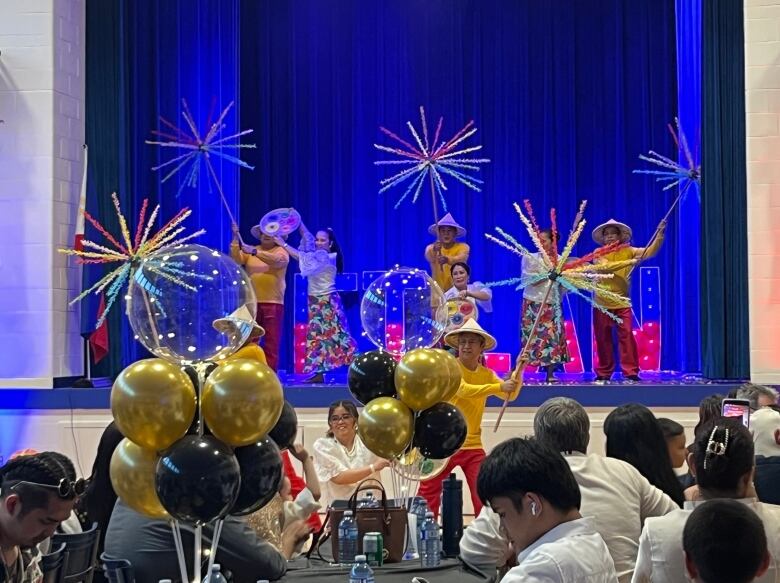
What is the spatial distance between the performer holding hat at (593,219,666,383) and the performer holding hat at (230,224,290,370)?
9.04 feet

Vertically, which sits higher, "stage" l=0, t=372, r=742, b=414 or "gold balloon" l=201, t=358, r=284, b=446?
"gold balloon" l=201, t=358, r=284, b=446

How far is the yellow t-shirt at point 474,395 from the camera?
239 inches

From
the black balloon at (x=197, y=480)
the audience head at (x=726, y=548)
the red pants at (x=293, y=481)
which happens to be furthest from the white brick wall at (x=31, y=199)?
the audience head at (x=726, y=548)

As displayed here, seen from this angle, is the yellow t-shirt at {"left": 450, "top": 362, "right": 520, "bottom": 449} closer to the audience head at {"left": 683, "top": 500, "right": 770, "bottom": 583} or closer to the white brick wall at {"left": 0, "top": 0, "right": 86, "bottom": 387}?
the audience head at {"left": 683, "top": 500, "right": 770, "bottom": 583}

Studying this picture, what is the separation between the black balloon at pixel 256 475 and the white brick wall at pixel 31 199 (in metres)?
6.56

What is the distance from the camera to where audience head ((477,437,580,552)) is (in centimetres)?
229

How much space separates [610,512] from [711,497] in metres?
0.74

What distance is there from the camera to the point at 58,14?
9328 mm

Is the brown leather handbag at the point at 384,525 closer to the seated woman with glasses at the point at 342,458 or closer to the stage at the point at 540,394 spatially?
the seated woman with glasses at the point at 342,458

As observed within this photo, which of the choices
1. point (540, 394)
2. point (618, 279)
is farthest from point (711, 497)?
point (618, 279)

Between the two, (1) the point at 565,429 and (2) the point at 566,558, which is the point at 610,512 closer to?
(1) the point at 565,429

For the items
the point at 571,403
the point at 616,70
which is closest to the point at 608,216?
the point at 616,70

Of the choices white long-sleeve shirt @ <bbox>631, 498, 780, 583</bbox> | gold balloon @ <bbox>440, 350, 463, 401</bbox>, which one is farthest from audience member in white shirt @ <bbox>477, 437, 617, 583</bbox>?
gold balloon @ <bbox>440, 350, 463, 401</bbox>

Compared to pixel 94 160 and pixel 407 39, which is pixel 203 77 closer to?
pixel 94 160
